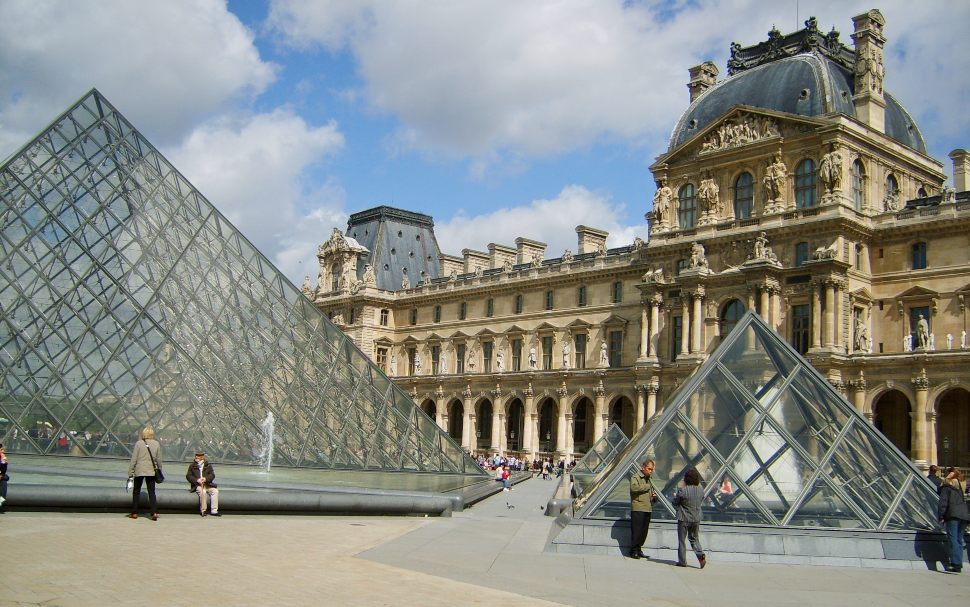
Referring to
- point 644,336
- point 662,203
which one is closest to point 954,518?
point 644,336

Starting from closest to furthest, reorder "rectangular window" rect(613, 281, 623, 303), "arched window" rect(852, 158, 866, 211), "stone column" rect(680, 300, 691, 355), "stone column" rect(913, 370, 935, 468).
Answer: "stone column" rect(913, 370, 935, 468), "arched window" rect(852, 158, 866, 211), "stone column" rect(680, 300, 691, 355), "rectangular window" rect(613, 281, 623, 303)

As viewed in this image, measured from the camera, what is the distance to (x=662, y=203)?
45750 mm

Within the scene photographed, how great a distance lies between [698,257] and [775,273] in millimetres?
3801

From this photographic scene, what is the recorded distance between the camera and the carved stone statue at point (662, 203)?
4557 cm

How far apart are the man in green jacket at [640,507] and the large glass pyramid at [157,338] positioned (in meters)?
9.24

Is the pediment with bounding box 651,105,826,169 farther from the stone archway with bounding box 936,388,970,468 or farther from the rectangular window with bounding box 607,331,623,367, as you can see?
the stone archway with bounding box 936,388,970,468

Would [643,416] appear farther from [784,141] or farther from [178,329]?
[178,329]

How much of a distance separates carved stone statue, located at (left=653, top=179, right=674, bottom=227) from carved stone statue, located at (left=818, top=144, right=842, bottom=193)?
26.2 ft

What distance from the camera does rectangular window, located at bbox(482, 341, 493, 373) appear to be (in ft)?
194

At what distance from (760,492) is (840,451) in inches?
63.8

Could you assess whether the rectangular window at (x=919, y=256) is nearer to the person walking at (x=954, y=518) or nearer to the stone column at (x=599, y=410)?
the stone column at (x=599, y=410)

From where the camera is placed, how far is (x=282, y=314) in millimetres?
23469

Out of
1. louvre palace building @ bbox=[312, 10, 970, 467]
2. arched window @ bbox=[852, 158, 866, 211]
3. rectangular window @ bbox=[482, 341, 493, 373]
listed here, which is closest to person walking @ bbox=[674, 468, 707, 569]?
louvre palace building @ bbox=[312, 10, 970, 467]

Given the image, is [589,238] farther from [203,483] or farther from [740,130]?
[203,483]
